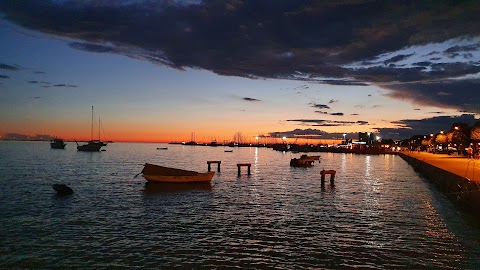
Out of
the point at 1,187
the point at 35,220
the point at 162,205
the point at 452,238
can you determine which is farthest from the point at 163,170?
the point at 452,238

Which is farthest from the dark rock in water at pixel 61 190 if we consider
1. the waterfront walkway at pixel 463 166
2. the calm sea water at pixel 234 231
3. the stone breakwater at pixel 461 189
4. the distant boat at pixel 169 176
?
the waterfront walkway at pixel 463 166

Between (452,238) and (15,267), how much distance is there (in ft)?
72.5

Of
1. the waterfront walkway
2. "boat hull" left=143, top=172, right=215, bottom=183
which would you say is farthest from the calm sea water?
"boat hull" left=143, top=172, right=215, bottom=183

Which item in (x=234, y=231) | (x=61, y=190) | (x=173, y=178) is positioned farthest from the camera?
(x=173, y=178)

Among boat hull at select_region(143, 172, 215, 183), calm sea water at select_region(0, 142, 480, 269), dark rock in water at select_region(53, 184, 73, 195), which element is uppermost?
boat hull at select_region(143, 172, 215, 183)

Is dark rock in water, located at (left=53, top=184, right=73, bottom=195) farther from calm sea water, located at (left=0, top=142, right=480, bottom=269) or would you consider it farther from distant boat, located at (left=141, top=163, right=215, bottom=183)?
distant boat, located at (left=141, top=163, right=215, bottom=183)

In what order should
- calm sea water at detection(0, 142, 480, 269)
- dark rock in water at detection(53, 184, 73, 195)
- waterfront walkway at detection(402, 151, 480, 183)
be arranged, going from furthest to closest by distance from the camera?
1. dark rock in water at detection(53, 184, 73, 195)
2. waterfront walkway at detection(402, 151, 480, 183)
3. calm sea water at detection(0, 142, 480, 269)

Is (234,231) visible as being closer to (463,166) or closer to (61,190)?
(61,190)

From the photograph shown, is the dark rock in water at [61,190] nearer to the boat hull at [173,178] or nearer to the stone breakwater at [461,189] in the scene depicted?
the boat hull at [173,178]

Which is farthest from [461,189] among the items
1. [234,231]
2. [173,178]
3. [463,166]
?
[173,178]

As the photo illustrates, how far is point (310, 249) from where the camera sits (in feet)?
64.7

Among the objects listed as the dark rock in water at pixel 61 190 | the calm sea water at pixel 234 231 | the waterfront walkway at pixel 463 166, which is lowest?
the calm sea water at pixel 234 231

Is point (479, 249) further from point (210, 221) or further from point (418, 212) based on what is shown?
point (210, 221)

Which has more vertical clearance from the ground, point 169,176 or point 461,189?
point 461,189
